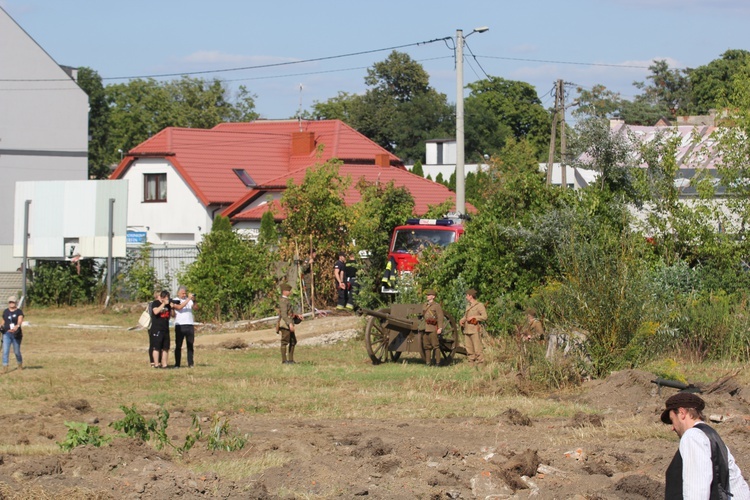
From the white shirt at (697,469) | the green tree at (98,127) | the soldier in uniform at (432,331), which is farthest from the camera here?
the green tree at (98,127)

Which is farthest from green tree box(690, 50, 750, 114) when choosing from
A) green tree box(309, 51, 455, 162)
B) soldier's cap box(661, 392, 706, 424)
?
soldier's cap box(661, 392, 706, 424)

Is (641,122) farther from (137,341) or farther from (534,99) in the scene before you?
(137,341)

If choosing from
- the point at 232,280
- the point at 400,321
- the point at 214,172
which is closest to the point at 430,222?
the point at 232,280

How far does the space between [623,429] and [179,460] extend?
17.4 ft

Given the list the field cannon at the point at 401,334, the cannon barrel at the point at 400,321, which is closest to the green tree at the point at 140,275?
the field cannon at the point at 401,334

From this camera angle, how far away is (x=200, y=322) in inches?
1123

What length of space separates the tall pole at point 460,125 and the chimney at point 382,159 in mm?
19698

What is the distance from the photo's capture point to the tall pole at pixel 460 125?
93.6 ft

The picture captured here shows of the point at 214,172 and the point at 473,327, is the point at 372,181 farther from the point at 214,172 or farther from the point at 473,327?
the point at 473,327

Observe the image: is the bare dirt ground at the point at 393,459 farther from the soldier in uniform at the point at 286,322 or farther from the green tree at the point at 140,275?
the green tree at the point at 140,275

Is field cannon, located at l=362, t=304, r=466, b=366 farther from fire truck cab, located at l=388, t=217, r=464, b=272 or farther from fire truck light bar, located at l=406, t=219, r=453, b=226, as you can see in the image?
fire truck light bar, located at l=406, t=219, r=453, b=226

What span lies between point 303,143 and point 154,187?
26.0 feet

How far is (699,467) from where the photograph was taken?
236 inches

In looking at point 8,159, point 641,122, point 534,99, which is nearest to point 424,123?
point 534,99
